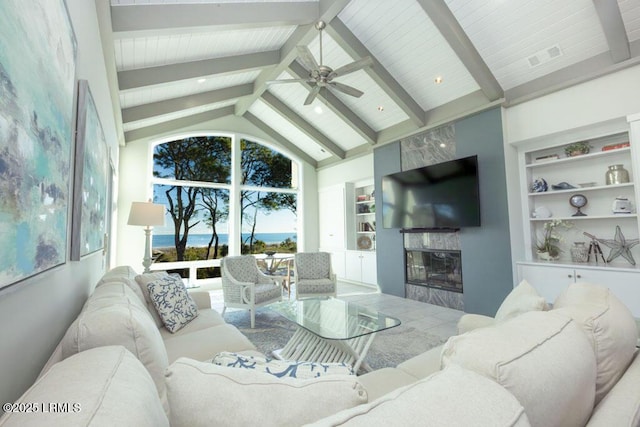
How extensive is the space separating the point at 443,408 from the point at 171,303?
2320mm

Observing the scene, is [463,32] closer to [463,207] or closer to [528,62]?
[528,62]

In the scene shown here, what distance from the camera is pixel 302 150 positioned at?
7.36m

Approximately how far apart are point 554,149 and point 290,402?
4678 mm

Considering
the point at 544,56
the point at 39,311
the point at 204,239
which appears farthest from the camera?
the point at 204,239

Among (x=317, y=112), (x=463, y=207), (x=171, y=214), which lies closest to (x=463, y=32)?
(x=463, y=207)

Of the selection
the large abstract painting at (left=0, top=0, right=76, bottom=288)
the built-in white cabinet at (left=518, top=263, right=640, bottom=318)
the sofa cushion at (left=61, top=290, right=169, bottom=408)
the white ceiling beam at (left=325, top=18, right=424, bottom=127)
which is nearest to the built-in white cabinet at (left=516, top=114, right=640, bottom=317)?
the built-in white cabinet at (left=518, top=263, right=640, bottom=318)

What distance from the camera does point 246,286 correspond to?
3.68 meters

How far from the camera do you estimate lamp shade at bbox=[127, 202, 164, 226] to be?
365 centimetres

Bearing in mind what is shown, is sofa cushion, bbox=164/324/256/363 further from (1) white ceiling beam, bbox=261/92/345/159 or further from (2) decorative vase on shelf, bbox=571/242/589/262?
(1) white ceiling beam, bbox=261/92/345/159

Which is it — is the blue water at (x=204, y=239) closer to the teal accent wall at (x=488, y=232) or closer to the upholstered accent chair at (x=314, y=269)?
the upholstered accent chair at (x=314, y=269)

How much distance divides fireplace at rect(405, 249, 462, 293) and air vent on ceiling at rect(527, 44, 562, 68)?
259 cm

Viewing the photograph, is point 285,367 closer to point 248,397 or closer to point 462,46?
point 248,397

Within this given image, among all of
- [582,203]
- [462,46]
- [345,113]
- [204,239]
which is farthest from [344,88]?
[204,239]

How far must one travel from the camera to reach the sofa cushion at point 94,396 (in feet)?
1.69
